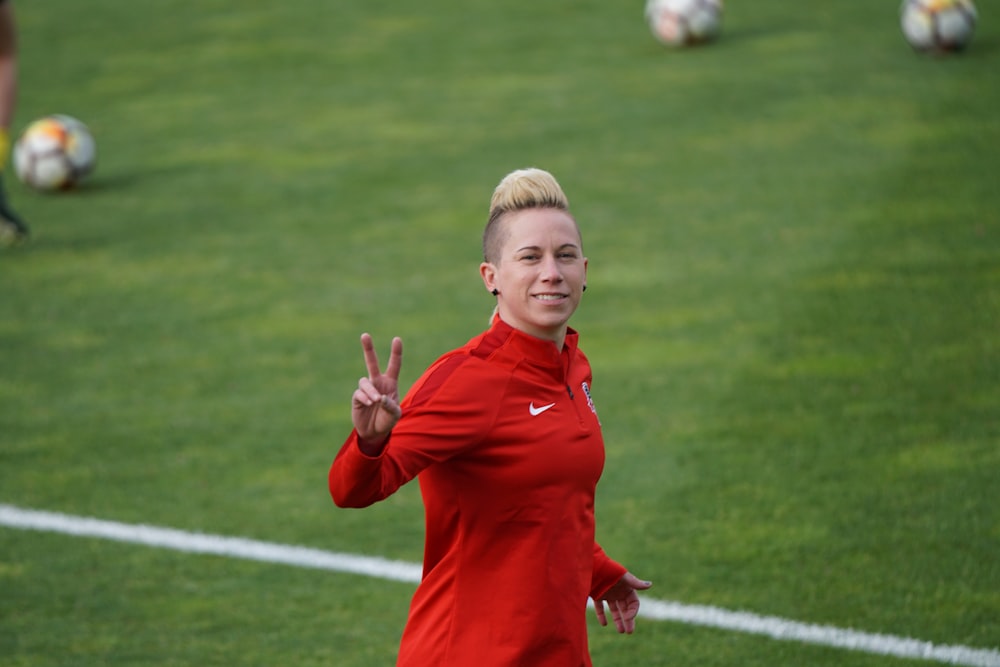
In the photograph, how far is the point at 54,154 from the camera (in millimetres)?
12734

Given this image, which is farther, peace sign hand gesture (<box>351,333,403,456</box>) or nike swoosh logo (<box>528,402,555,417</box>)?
nike swoosh logo (<box>528,402,555,417</box>)

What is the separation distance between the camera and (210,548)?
21.6 feet

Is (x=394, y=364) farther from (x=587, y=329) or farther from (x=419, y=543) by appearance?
(x=587, y=329)

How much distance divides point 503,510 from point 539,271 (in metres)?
0.63

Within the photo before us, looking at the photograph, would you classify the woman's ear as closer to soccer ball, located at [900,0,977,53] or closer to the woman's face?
the woman's face

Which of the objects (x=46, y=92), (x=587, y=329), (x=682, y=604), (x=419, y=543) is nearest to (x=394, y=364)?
(x=682, y=604)

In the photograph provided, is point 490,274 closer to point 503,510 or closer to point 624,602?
point 503,510

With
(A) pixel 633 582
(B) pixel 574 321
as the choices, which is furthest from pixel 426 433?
(B) pixel 574 321

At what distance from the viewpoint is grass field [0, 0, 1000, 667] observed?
606 cm

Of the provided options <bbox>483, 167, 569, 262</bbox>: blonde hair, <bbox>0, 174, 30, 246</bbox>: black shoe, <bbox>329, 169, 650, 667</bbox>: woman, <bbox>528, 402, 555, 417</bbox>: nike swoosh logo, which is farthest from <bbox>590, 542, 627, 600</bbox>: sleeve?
<bbox>0, 174, 30, 246</bbox>: black shoe

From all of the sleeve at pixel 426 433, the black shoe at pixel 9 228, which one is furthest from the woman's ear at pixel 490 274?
the black shoe at pixel 9 228

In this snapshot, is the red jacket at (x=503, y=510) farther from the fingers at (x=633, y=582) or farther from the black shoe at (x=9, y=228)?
the black shoe at (x=9, y=228)

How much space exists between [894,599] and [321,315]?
16.7 ft

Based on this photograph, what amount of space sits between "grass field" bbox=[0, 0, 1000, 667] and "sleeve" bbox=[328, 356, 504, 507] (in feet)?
7.44
